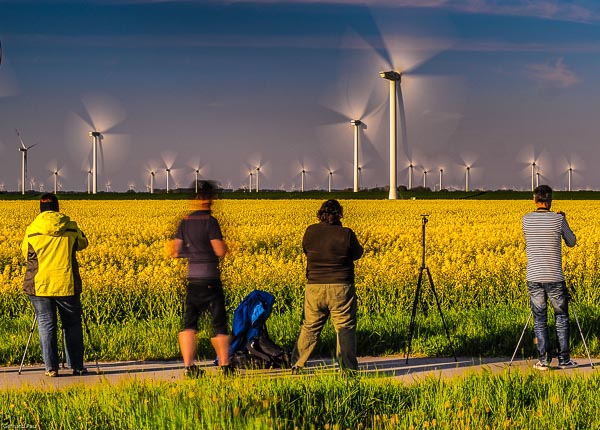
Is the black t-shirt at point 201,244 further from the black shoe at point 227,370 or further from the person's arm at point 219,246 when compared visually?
the black shoe at point 227,370

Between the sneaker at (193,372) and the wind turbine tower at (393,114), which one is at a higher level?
the wind turbine tower at (393,114)

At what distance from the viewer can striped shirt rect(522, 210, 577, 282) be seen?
9.93 metres

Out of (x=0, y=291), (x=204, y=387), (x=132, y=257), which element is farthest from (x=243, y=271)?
(x=204, y=387)

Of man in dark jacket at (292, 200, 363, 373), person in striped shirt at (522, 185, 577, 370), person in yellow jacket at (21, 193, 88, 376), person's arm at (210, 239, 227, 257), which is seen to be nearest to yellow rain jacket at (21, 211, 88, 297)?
person in yellow jacket at (21, 193, 88, 376)

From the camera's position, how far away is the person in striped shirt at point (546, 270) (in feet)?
32.6

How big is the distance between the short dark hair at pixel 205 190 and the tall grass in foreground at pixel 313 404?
2.03 metres

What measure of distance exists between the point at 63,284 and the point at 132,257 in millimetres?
12386

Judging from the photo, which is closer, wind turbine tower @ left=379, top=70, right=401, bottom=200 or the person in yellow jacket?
the person in yellow jacket

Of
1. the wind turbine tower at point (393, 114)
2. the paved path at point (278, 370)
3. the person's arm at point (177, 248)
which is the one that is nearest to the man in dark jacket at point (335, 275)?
the paved path at point (278, 370)

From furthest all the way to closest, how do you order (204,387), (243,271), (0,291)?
(243,271)
(0,291)
(204,387)

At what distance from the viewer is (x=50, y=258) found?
383 inches

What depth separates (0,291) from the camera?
15.2 meters

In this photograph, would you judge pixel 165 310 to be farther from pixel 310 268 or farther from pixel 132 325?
pixel 310 268

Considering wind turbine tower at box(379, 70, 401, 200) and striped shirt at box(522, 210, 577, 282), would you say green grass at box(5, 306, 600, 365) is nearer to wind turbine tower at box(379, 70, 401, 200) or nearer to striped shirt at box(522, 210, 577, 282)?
striped shirt at box(522, 210, 577, 282)
